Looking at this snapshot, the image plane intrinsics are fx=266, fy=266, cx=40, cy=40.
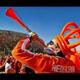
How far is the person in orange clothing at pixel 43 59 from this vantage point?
345 cm

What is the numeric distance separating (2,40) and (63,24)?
2.70 ft

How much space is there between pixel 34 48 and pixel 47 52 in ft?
0.60

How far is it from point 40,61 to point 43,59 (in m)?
0.05

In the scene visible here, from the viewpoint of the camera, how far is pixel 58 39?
3463 mm

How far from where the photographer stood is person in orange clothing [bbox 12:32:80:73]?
345cm

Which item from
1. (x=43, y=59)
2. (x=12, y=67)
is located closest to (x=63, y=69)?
(x=43, y=59)

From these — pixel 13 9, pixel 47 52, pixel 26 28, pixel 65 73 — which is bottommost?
pixel 65 73

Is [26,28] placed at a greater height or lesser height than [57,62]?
greater

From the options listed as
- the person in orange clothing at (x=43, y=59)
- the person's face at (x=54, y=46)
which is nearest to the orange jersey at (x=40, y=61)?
the person in orange clothing at (x=43, y=59)

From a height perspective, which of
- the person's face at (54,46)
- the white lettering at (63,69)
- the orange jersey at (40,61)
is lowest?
the white lettering at (63,69)

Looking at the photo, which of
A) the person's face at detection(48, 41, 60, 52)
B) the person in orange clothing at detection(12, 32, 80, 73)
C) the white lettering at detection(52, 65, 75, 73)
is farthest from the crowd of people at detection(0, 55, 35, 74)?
the person's face at detection(48, 41, 60, 52)

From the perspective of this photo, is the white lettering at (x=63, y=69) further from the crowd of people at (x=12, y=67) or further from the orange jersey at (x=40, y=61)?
the crowd of people at (x=12, y=67)
